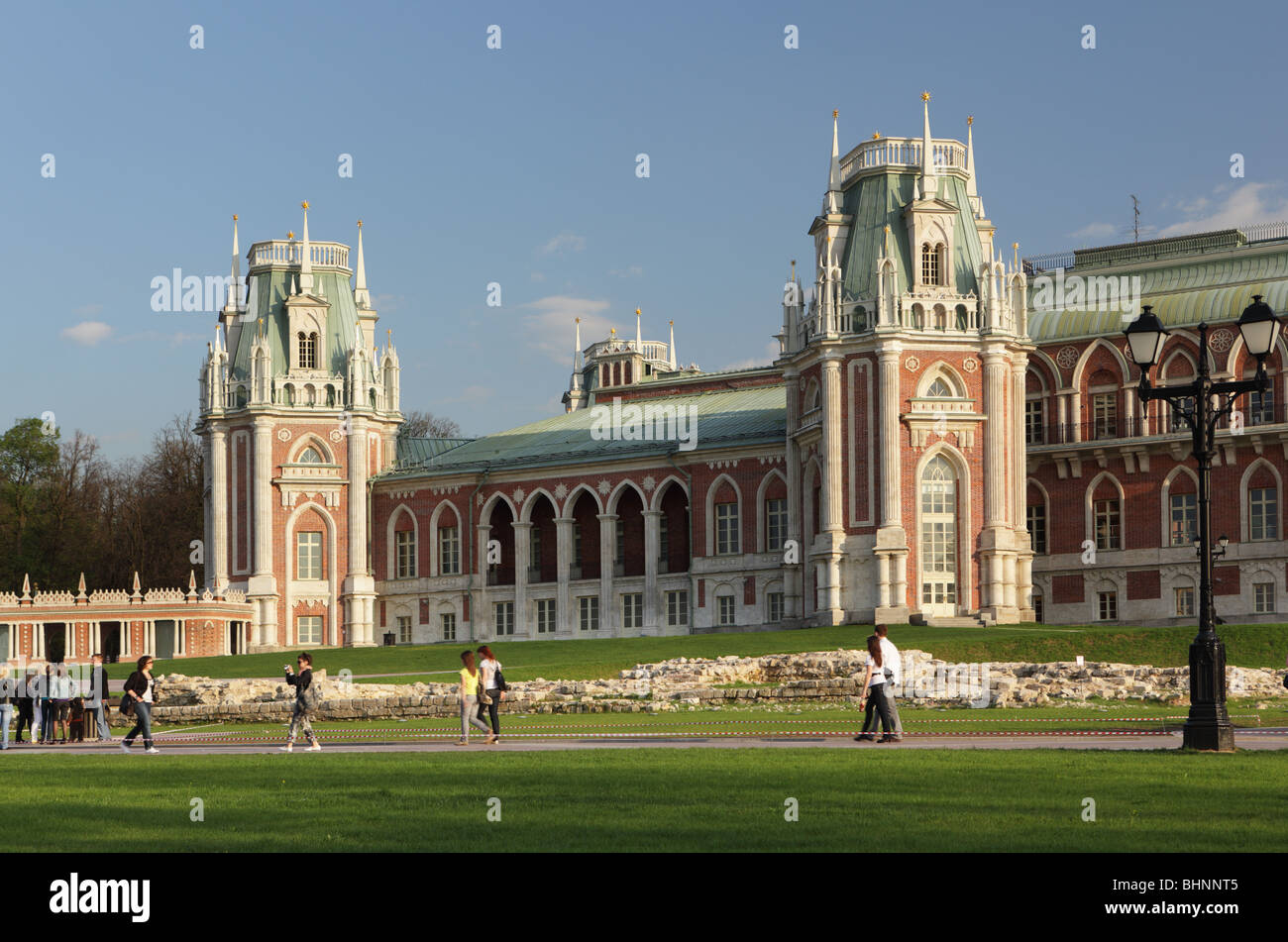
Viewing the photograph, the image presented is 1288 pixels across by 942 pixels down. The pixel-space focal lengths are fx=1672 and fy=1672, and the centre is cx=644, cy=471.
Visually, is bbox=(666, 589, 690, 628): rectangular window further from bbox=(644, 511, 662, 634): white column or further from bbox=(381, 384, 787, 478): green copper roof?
bbox=(381, 384, 787, 478): green copper roof

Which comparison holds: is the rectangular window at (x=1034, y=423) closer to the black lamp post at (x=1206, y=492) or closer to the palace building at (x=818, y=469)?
the palace building at (x=818, y=469)

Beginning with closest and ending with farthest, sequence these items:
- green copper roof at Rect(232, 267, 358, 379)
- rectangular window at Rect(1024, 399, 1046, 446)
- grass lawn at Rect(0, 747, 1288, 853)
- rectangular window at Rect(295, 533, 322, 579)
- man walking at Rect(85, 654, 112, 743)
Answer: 1. grass lawn at Rect(0, 747, 1288, 853)
2. man walking at Rect(85, 654, 112, 743)
3. rectangular window at Rect(1024, 399, 1046, 446)
4. rectangular window at Rect(295, 533, 322, 579)
5. green copper roof at Rect(232, 267, 358, 379)

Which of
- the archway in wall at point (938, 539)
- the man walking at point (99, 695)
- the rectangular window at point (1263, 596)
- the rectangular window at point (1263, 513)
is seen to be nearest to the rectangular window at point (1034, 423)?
the rectangular window at point (1263, 513)

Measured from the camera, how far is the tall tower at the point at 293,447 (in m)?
77.1

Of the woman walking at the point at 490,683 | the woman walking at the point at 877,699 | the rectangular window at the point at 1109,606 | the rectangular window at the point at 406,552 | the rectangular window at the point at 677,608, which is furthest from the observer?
the rectangular window at the point at 406,552

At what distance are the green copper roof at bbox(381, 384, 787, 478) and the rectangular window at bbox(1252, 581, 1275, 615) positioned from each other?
20.0 meters

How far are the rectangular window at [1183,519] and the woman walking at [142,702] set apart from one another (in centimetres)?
4896

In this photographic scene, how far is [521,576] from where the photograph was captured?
7800 centimetres

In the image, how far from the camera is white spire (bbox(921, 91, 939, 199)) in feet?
214

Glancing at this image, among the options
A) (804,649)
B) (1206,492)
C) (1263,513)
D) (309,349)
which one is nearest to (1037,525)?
(1263,513)

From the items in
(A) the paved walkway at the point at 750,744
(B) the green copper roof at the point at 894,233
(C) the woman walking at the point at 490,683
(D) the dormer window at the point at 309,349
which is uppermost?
(B) the green copper roof at the point at 894,233

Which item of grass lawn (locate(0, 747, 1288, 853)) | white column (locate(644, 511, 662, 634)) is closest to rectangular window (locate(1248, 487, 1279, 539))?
white column (locate(644, 511, 662, 634))
